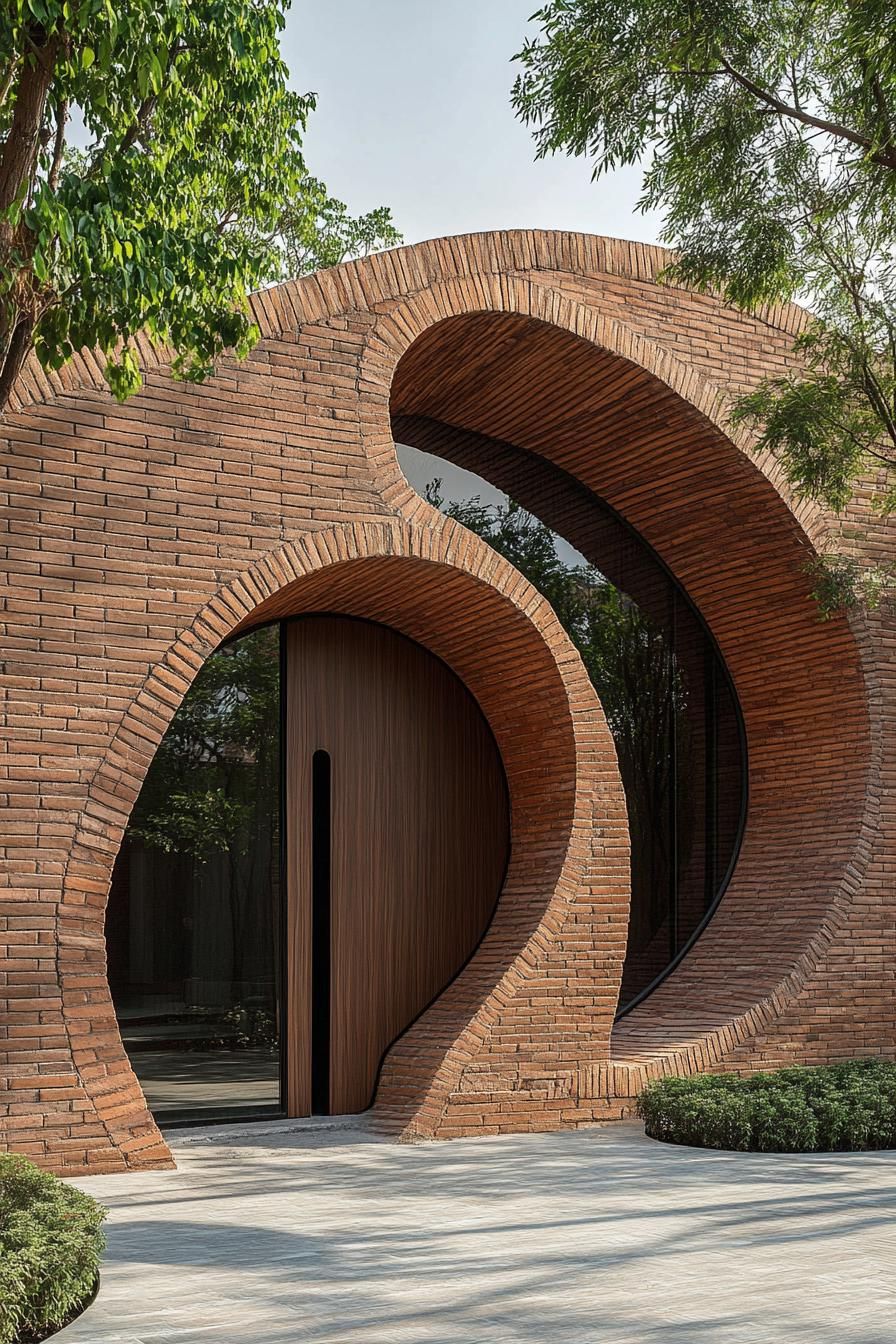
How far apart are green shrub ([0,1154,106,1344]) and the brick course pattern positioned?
2.26 meters

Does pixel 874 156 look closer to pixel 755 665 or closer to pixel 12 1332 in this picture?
pixel 755 665

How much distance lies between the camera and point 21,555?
8391 mm

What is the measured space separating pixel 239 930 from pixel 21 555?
10.6ft

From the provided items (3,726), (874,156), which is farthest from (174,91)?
(874,156)

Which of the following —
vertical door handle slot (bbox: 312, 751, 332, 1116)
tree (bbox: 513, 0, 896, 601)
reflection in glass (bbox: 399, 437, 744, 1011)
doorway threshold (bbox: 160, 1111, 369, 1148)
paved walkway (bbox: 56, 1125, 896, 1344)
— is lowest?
paved walkway (bbox: 56, 1125, 896, 1344)

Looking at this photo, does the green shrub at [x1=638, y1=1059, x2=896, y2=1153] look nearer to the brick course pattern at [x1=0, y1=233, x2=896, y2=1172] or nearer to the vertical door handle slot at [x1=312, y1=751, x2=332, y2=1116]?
the brick course pattern at [x1=0, y1=233, x2=896, y2=1172]

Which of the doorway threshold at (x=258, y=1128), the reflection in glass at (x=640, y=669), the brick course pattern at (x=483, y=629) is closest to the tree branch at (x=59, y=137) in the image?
the brick course pattern at (x=483, y=629)

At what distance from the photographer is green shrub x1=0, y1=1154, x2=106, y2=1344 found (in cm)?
483

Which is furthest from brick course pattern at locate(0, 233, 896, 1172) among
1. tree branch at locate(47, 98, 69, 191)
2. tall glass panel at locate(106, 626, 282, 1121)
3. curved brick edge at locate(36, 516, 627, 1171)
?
tree branch at locate(47, 98, 69, 191)

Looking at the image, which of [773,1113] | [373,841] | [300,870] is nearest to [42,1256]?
[773,1113]

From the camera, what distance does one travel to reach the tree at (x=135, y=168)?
18.5ft

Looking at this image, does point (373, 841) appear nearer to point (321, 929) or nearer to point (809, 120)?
point (321, 929)

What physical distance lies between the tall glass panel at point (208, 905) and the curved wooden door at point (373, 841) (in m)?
0.18

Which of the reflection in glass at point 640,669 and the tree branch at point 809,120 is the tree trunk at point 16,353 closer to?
the tree branch at point 809,120
